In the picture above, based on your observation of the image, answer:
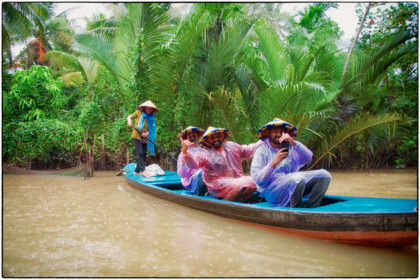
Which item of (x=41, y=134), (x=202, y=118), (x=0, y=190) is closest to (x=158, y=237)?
(x=0, y=190)

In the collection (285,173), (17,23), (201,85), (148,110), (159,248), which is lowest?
(159,248)

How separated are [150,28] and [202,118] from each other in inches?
91.5

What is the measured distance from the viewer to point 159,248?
3209 millimetres

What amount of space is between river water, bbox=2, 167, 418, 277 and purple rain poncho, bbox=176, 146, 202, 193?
346mm

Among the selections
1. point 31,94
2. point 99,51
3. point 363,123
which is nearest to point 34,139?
point 31,94

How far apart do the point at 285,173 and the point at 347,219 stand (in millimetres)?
866

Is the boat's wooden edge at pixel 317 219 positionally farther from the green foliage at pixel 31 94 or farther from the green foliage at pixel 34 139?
the green foliage at pixel 31 94

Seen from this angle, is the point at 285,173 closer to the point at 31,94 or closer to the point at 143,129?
the point at 143,129

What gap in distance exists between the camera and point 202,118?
8328mm

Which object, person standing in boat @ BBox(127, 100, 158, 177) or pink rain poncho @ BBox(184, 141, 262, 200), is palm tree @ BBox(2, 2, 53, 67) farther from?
pink rain poncho @ BBox(184, 141, 262, 200)

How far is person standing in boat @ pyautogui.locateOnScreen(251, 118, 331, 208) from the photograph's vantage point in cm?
351

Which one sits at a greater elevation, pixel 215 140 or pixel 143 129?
pixel 143 129

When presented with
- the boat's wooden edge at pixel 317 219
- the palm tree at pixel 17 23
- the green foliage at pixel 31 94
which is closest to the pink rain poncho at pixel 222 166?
the boat's wooden edge at pixel 317 219

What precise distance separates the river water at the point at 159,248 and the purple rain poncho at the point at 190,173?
1.14 feet
